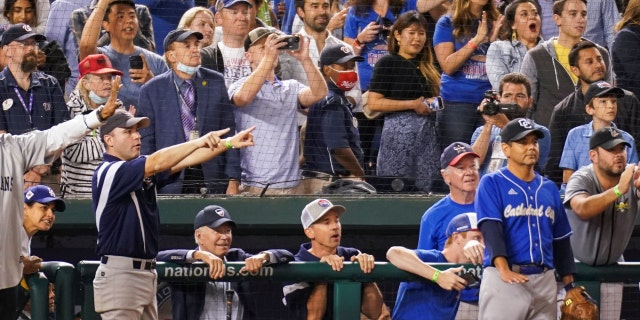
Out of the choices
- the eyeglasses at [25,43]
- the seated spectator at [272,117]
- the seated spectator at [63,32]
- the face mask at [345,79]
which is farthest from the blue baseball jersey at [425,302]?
the seated spectator at [63,32]

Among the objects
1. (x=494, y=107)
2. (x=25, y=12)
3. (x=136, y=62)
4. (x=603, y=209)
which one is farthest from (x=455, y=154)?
(x=25, y=12)

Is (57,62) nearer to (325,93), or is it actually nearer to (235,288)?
(325,93)

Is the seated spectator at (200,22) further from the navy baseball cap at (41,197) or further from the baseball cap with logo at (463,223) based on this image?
the baseball cap with logo at (463,223)

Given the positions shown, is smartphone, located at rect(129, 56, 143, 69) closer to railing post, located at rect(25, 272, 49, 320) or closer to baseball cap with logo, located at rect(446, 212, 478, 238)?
railing post, located at rect(25, 272, 49, 320)

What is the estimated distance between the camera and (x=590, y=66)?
8.42 meters

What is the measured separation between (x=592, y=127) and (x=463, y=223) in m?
2.10

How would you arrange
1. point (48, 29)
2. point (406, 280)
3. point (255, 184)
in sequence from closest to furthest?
point (406, 280) → point (255, 184) → point (48, 29)

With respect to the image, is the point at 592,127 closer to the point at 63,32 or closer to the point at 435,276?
the point at 435,276

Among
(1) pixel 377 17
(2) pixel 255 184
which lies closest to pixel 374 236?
(2) pixel 255 184

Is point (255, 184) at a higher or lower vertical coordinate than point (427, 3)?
lower

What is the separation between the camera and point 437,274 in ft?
19.8

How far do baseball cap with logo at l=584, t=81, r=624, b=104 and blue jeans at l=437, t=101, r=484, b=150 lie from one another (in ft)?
2.77

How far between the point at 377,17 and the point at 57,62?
2431mm

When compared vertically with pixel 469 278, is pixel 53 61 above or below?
above
